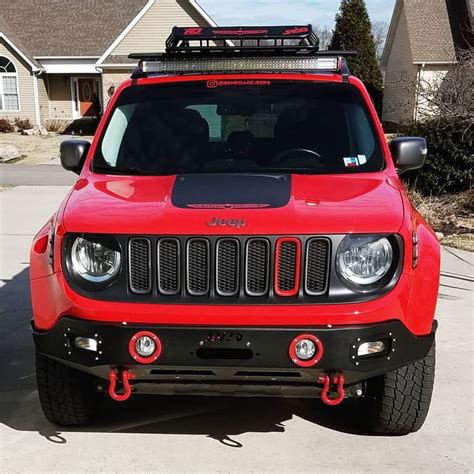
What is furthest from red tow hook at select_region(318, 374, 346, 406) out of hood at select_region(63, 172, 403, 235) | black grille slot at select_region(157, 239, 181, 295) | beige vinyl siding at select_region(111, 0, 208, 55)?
beige vinyl siding at select_region(111, 0, 208, 55)

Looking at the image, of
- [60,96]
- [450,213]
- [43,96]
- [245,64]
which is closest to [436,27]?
[60,96]

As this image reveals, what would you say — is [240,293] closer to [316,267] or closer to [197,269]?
[197,269]

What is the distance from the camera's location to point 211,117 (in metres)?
4.25

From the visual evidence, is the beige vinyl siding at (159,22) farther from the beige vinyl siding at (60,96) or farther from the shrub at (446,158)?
the shrub at (446,158)

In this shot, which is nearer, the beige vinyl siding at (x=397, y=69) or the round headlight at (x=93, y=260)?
the round headlight at (x=93, y=260)

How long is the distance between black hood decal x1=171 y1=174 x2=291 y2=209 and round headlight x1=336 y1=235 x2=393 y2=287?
0.39 metres

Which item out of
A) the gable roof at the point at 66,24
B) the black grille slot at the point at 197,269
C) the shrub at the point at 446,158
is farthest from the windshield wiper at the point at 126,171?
the gable roof at the point at 66,24

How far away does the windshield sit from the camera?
3.95 meters

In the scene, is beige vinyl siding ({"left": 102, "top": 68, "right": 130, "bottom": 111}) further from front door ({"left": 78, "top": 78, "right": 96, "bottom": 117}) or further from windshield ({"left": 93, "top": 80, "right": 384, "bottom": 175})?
windshield ({"left": 93, "top": 80, "right": 384, "bottom": 175})

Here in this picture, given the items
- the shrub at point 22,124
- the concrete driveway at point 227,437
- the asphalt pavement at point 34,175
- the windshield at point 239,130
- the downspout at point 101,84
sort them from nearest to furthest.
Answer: the concrete driveway at point 227,437, the windshield at point 239,130, the asphalt pavement at point 34,175, the downspout at point 101,84, the shrub at point 22,124

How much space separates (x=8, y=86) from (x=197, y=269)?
30119 mm

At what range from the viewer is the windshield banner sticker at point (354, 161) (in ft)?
12.8

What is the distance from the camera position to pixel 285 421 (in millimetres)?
3869

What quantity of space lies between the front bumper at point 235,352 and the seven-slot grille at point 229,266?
188mm
